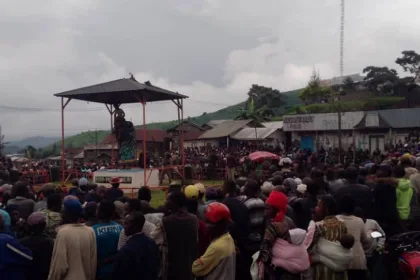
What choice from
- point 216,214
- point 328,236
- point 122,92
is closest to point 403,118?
point 122,92

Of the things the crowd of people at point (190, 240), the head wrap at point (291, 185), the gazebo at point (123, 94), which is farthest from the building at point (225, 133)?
the crowd of people at point (190, 240)

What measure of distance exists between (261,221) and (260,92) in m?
→ 67.6

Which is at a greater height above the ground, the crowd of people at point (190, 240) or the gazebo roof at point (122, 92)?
the gazebo roof at point (122, 92)

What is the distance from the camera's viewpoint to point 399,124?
31.3 meters

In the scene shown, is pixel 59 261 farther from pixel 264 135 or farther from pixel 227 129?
pixel 227 129

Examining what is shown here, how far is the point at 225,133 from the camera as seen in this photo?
4428 cm

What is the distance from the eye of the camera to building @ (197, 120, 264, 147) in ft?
145

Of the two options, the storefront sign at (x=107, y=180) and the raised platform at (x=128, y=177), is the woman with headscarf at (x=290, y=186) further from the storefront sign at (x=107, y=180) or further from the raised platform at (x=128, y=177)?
the storefront sign at (x=107, y=180)

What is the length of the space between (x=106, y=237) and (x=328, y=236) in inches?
96.4

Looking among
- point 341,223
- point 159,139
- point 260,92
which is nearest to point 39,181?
point 341,223

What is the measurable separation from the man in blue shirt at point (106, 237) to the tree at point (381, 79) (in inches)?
2047

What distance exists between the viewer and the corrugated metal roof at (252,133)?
41219mm

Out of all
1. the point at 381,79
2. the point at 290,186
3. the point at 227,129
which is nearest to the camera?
the point at 290,186

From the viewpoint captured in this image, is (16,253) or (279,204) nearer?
(16,253)
